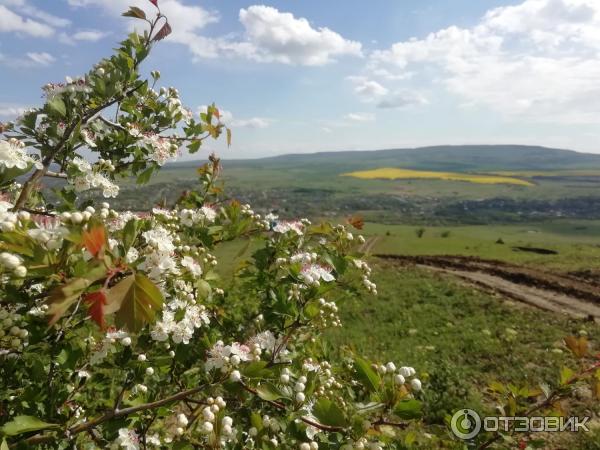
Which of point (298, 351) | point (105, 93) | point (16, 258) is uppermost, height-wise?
point (105, 93)

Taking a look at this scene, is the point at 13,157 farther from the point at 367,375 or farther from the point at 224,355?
the point at 367,375

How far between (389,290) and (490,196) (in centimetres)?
12684

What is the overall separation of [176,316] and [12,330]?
3.83ft

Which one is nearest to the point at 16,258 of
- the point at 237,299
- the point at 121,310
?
the point at 121,310

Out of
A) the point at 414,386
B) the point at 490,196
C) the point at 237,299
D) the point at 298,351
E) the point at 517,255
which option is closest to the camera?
the point at 414,386

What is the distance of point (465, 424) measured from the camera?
321cm

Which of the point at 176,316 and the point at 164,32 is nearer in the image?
the point at 176,316

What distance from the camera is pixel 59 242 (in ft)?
5.25

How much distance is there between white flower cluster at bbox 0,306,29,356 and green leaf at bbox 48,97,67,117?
1.41 meters

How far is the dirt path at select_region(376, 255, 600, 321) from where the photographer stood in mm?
14961

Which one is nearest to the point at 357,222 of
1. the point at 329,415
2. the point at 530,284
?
the point at 329,415

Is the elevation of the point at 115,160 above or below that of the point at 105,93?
below

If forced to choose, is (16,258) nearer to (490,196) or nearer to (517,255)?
(517,255)

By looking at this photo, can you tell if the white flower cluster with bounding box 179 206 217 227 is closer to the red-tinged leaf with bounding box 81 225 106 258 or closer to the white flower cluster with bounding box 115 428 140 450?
the white flower cluster with bounding box 115 428 140 450
